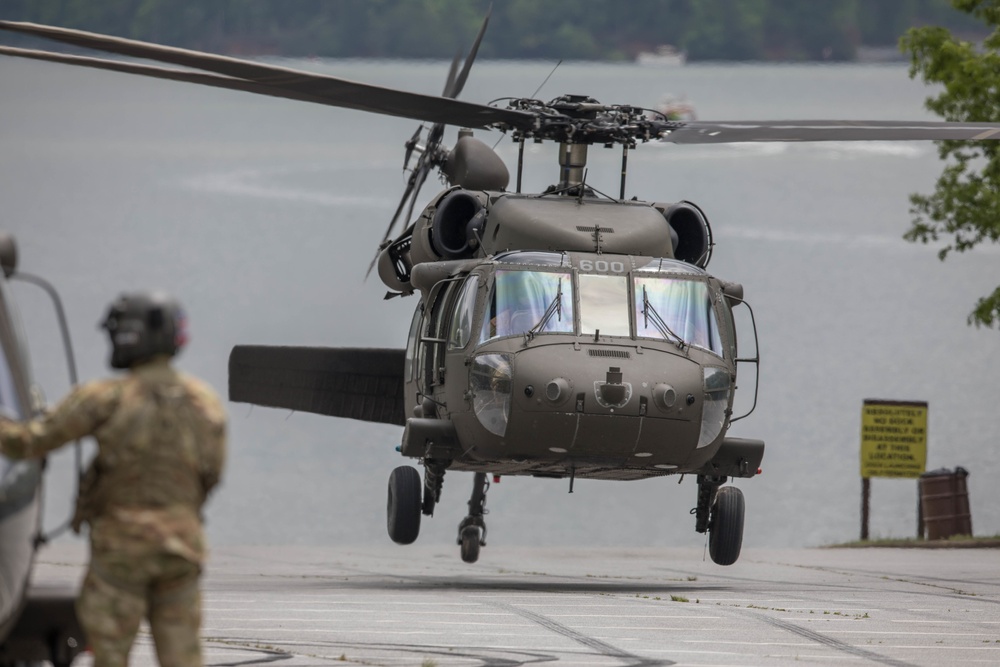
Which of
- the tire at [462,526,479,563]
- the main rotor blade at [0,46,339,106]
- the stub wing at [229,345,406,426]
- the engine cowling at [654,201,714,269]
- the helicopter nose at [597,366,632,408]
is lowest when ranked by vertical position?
the tire at [462,526,479,563]

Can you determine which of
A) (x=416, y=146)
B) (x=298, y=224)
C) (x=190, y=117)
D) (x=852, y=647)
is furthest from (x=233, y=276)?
(x=852, y=647)

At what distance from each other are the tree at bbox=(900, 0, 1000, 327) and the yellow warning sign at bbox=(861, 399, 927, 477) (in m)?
2.36

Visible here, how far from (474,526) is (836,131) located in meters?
6.95

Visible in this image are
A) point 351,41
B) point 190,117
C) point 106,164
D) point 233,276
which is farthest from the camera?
point 190,117

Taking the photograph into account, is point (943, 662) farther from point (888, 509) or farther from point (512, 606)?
point (888, 509)

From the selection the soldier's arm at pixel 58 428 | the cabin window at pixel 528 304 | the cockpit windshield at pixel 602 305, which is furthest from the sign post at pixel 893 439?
the soldier's arm at pixel 58 428

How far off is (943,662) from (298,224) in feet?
333

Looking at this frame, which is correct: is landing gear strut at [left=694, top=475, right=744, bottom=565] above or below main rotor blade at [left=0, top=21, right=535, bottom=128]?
below

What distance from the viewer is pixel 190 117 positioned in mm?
153875

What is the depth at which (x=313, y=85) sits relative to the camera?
49.6 feet

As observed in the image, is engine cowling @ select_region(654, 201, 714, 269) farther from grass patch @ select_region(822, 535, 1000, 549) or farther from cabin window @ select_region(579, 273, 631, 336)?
grass patch @ select_region(822, 535, 1000, 549)

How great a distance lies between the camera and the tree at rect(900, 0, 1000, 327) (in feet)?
85.6

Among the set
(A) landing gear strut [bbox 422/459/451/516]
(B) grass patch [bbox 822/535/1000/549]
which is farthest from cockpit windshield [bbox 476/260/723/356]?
(B) grass patch [bbox 822/535/1000/549]

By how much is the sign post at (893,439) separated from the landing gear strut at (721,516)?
11.5m
